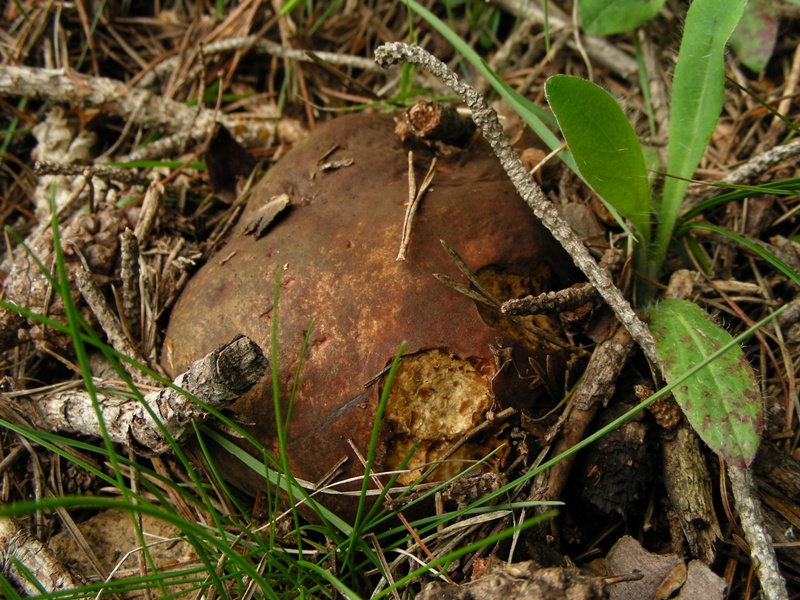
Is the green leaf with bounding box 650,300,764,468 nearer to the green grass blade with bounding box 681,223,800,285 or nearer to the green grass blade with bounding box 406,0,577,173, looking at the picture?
the green grass blade with bounding box 681,223,800,285

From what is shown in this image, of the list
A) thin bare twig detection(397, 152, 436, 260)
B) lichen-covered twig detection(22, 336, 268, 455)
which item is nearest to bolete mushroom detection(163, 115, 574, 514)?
thin bare twig detection(397, 152, 436, 260)

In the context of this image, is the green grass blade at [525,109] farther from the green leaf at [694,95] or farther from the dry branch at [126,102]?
the dry branch at [126,102]

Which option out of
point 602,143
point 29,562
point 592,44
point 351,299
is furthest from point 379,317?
point 592,44

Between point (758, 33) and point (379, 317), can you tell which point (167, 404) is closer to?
point (379, 317)

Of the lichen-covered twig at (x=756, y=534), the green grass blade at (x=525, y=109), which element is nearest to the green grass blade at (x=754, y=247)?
the green grass blade at (x=525, y=109)

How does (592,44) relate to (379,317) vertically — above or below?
above
